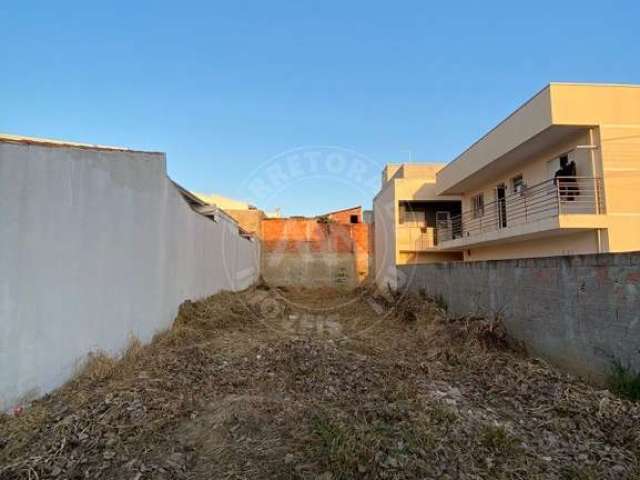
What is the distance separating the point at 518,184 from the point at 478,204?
2569 mm

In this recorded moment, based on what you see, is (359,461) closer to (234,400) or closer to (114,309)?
(234,400)

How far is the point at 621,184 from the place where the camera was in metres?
7.32

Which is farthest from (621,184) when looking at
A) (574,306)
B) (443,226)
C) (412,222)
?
(412,222)

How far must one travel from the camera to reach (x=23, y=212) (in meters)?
3.28

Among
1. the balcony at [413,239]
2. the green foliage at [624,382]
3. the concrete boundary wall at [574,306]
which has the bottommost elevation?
the green foliage at [624,382]

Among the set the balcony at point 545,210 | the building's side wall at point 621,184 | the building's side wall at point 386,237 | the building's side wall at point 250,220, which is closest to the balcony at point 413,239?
the building's side wall at point 386,237

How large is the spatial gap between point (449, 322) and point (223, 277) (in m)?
6.78

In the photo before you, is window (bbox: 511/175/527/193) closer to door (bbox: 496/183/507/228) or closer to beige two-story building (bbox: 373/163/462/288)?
door (bbox: 496/183/507/228)

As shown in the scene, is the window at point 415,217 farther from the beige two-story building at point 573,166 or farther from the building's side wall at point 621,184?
the building's side wall at point 621,184

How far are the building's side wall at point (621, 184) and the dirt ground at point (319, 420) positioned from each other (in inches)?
168

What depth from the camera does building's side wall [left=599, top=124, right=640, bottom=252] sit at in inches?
286

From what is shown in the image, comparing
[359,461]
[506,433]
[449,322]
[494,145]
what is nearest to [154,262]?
[359,461]

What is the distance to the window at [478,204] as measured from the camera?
12.5 m

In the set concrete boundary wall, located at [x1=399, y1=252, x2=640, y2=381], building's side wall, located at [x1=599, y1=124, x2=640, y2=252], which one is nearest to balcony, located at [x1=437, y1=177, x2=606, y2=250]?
building's side wall, located at [x1=599, y1=124, x2=640, y2=252]
